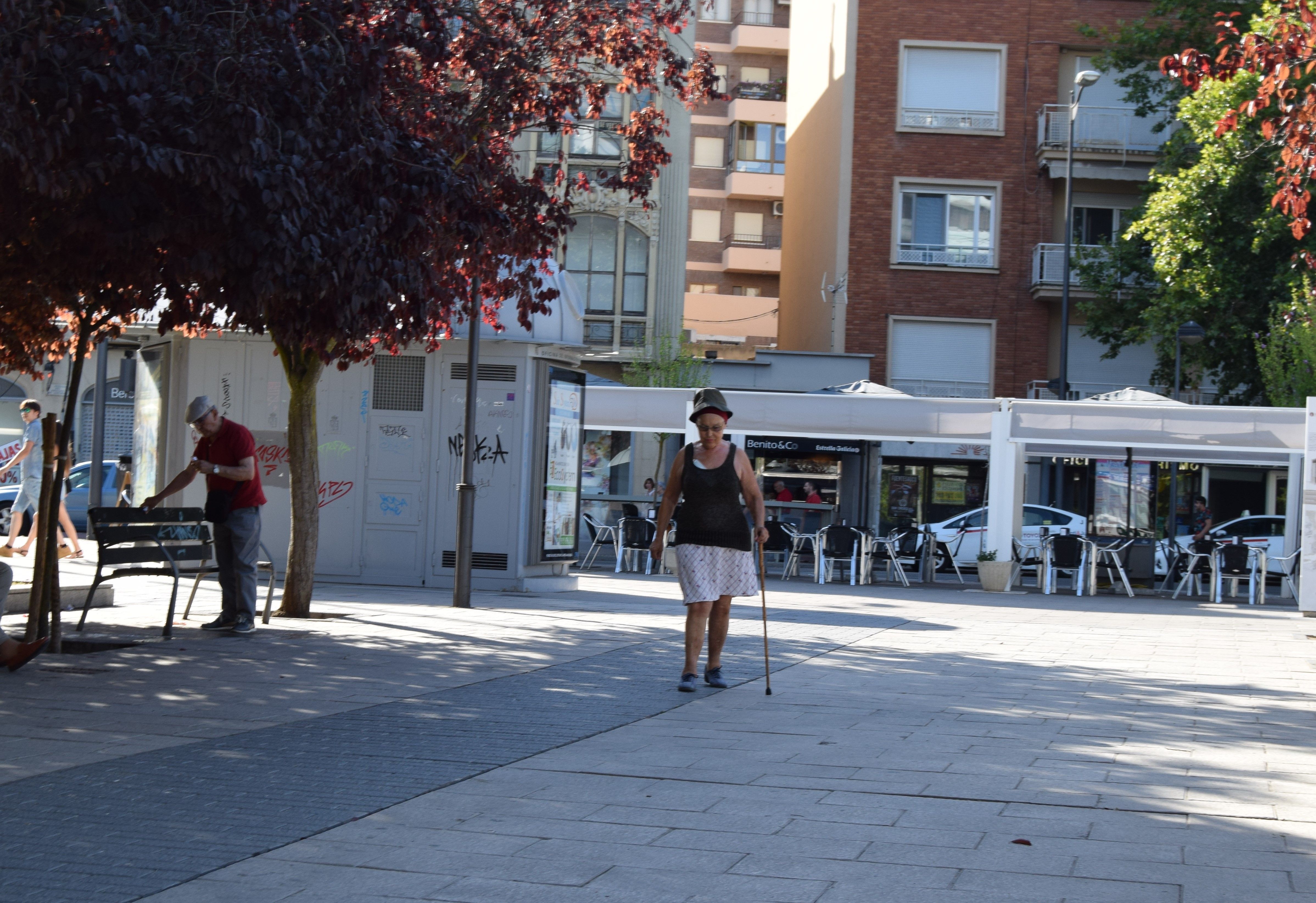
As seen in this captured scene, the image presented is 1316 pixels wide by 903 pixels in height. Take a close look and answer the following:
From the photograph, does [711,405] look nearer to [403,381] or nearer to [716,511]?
[716,511]

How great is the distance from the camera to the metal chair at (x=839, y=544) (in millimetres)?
21594

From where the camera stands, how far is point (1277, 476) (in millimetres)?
36562

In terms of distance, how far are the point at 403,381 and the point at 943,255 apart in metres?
21.8

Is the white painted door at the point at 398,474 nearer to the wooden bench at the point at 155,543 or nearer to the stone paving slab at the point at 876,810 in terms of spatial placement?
the wooden bench at the point at 155,543

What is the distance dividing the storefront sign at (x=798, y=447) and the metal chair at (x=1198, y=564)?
Answer: 988cm

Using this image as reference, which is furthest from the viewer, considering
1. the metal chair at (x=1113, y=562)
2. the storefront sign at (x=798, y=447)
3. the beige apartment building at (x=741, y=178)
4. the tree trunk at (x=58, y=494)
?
the beige apartment building at (x=741, y=178)

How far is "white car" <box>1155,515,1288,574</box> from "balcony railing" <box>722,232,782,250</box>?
26.1 meters

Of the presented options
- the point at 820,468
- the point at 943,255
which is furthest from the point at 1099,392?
the point at 820,468

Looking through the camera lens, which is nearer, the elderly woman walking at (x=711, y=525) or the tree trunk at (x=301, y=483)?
the elderly woman walking at (x=711, y=525)

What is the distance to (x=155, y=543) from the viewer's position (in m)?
10.9

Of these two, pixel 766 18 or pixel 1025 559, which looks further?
pixel 766 18

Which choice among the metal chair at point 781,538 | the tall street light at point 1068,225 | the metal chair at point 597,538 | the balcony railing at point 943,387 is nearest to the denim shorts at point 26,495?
the metal chair at point 597,538

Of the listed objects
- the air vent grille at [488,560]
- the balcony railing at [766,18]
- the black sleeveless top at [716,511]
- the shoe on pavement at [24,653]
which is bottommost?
the shoe on pavement at [24,653]

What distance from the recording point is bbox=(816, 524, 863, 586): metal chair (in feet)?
70.8
